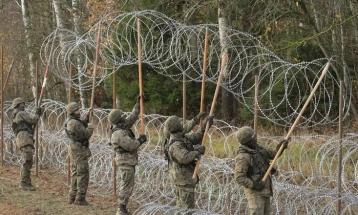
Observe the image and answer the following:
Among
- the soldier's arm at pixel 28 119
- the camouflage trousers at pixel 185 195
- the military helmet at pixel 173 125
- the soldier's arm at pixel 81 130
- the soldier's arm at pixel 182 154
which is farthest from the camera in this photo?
the soldier's arm at pixel 28 119

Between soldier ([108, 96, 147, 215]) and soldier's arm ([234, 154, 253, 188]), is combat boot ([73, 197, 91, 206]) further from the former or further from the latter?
soldier's arm ([234, 154, 253, 188])

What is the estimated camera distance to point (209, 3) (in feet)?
47.8

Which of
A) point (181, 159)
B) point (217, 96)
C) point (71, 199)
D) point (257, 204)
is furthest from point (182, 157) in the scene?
point (217, 96)

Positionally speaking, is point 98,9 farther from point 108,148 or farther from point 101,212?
point 101,212

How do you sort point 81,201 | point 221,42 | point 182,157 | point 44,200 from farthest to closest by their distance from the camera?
point 221,42
point 44,200
point 81,201
point 182,157

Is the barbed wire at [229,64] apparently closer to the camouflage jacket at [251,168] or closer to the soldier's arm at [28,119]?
the camouflage jacket at [251,168]

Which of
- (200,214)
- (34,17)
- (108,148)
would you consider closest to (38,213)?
(108,148)

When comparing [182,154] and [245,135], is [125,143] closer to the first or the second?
[182,154]

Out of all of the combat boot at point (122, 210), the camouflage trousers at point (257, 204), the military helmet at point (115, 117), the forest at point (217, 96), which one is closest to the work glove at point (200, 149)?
the forest at point (217, 96)

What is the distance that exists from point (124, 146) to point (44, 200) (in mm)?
2618

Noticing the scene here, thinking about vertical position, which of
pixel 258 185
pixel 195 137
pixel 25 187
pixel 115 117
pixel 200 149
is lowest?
pixel 25 187

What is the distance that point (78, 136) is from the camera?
34.1 feet

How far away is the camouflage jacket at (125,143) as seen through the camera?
30.7 ft

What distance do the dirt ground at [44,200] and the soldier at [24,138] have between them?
26 cm
